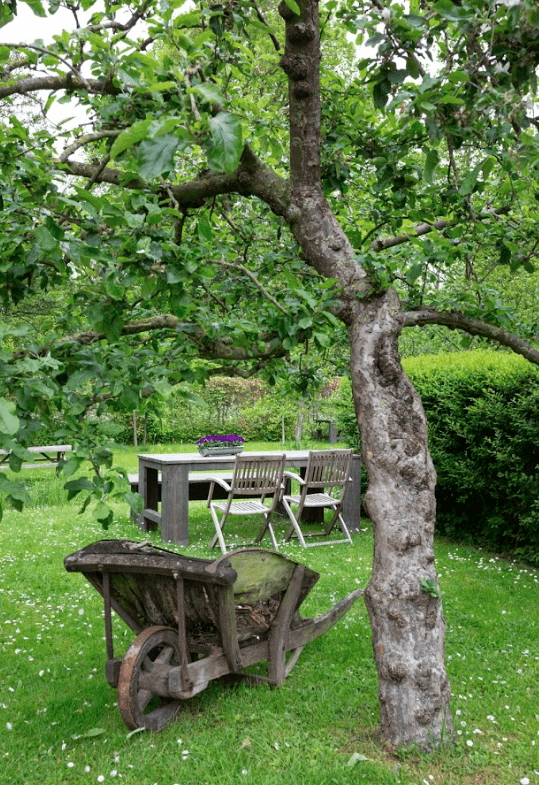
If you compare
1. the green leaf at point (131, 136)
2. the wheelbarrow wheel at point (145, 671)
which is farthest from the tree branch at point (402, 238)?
the wheelbarrow wheel at point (145, 671)

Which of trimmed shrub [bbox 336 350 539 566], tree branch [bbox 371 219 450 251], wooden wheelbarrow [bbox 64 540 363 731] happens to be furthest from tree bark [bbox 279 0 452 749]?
trimmed shrub [bbox 336 350 539 566]

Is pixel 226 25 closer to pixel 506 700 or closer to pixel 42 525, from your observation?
pixel 506 700

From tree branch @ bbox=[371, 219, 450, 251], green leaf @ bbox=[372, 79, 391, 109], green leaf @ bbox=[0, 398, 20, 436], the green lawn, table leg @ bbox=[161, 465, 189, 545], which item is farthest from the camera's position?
table leg @ bbox=[161, 465, 189, 545]

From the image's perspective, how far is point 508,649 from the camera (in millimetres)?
4215

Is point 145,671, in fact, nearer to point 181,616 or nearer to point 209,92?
point 181,616

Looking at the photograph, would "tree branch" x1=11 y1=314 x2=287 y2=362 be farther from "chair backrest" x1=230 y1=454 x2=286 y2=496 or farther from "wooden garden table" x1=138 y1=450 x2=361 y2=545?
"wooden garden table" x1=138 y1=450 x2=361 y2=545

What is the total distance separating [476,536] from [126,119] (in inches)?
225

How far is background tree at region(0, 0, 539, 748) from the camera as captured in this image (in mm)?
1945

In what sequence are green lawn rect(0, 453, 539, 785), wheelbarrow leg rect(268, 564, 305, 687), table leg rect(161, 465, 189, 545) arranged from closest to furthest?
Answer: green lawn rect(0, 453, 539, 785)
wheelbarrow leg rect(268, 564, 305, 687)
table leg rect(161, 465, 189, 545)

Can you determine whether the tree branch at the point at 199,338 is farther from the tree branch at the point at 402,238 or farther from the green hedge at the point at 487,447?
the green hedge at the point at 487,447

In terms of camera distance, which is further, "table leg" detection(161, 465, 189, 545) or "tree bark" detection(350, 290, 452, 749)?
"table leg" detection(161, 465, 189, 545)

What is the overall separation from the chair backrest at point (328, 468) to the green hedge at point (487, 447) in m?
0.97

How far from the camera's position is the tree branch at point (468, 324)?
3160 millimetres

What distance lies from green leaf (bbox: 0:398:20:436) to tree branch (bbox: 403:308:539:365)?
203 cm
